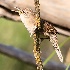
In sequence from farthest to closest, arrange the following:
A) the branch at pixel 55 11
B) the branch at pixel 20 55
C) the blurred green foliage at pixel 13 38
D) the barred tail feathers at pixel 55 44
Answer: the blurred green foliage at pixel 13 38
the branch at pixel 20 55
the branch at pixel 55 11
the barred tail feathers at pixel 55 44

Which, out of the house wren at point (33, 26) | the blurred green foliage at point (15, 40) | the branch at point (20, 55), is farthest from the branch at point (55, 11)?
the blurred green foliage at point (15, 40)

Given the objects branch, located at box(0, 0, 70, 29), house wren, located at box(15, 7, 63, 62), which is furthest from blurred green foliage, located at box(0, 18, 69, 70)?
house wren, located at box(15, 7, 63, 62)

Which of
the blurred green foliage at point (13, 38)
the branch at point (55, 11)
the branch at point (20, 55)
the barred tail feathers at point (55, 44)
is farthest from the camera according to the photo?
the blurred green foliage at point (13, 38)

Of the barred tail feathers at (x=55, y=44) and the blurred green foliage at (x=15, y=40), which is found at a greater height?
the barred tail feathers at (x=55, y=44)

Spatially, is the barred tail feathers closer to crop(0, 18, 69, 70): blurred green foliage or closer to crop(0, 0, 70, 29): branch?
crop(0, 0, 70, 29): branch

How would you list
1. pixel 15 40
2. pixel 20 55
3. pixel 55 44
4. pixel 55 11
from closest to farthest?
pixel 55 44
pixel 55 11
pixel 20 55
pixel 15 40

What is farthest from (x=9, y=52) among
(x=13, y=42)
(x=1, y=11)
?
(x=13, y=42)

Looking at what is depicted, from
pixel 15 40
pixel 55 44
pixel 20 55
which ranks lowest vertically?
pixel 15 40

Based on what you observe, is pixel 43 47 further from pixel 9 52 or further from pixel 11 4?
pixel 11 4

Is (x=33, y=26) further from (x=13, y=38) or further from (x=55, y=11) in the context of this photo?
(x=13, y=38)

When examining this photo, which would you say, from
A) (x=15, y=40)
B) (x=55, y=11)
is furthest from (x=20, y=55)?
(x=15, y=40)

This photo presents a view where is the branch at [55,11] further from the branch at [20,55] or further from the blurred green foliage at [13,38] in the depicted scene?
the blurred green foliage at [13,38]

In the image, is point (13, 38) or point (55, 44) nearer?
point (55, 44)
